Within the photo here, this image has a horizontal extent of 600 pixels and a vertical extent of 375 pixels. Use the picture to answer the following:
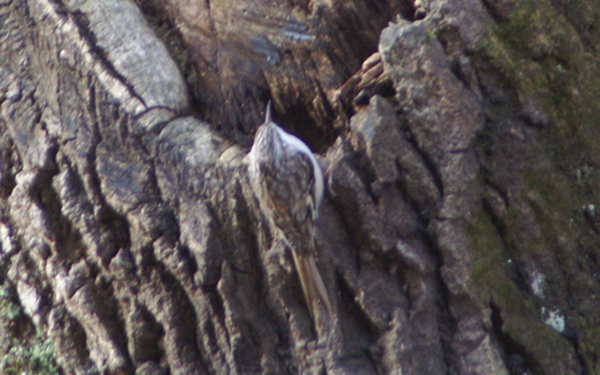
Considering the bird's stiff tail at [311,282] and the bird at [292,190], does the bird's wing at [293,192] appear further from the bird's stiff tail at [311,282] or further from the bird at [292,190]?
the bird's stiff tail at [311,282]

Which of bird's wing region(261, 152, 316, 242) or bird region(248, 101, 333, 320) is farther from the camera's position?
bird's wing region(261, 152, 316, 242)

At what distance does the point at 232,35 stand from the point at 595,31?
1.45 m

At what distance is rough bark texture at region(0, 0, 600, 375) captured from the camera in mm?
1961

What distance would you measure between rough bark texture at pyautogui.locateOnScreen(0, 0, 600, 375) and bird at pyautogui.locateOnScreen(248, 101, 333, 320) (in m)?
0.05

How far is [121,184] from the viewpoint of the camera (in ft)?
7.25

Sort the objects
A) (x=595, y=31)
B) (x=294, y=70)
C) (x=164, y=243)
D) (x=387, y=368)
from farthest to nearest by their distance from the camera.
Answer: (x=294, y=70)
(x=595, y=31)
(x=164, y=243)
(x=387, y=368)

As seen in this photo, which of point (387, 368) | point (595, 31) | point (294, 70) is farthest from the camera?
point (294, 70)

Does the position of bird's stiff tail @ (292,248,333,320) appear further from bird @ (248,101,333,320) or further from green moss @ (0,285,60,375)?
green moss @ (0,285,60,375)

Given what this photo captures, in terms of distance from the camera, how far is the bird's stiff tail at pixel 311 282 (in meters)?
2.00

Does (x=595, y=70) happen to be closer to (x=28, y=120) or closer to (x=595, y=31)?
(x=595, y=31)

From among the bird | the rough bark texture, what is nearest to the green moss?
the rough bark texture

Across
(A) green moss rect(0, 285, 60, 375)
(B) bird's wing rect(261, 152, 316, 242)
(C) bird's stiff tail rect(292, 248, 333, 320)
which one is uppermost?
(A) green moss rect(0, 285, 60, 375)

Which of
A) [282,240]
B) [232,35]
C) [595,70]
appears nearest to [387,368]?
[282,240]

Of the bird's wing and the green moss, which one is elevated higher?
the green moss
